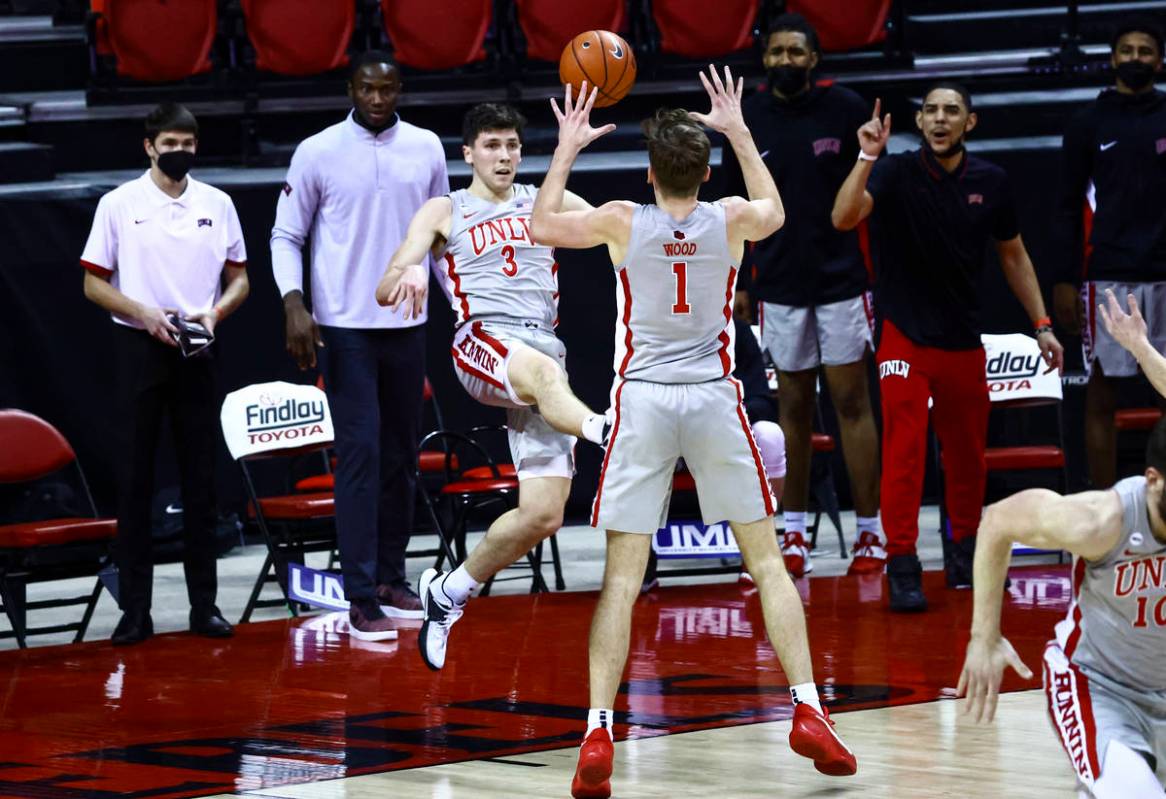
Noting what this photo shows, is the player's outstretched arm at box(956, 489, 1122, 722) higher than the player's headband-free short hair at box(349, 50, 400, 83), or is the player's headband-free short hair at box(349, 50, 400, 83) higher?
the player's headband-free short hair at box(349, 50, 400, 83)

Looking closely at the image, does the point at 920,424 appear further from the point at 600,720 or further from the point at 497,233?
the point at 600,720

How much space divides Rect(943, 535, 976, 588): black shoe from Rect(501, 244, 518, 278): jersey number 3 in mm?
2369

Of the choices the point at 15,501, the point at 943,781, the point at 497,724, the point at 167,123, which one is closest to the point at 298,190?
the point at 167,123

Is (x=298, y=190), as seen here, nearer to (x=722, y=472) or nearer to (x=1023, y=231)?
(x=722, y=472)

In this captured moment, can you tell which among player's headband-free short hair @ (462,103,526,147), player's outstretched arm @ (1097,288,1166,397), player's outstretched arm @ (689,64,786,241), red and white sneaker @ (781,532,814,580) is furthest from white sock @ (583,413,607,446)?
red and white sneaker @ (781,532,814,580)

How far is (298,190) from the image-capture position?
720 centimetres

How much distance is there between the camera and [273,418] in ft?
26.3

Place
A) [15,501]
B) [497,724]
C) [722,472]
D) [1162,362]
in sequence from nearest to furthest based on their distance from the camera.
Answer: [1162,362]
[722,472]
[497,724]
[15,501]

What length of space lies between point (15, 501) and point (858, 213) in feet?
A: 12.4

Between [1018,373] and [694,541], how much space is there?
178 cm

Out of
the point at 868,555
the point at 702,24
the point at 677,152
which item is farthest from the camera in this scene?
the point at 702,24

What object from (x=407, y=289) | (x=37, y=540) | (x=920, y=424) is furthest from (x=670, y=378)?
(x=37, y=540)

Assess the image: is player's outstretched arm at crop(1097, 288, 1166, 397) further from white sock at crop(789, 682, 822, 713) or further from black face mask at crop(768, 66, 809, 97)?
black face mask at crop(768, 66, 809, 97)

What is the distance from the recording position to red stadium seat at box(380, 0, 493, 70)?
34.4 ft
